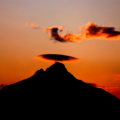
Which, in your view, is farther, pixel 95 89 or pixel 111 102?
pixel 95 89

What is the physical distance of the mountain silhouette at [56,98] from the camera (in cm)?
5319

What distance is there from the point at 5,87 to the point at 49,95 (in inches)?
616

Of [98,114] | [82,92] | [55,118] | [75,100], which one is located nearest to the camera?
[55,118]

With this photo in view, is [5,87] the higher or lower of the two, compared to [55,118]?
higher

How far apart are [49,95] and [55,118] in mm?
10740

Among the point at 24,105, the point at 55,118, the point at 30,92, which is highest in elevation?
the point at 30,92

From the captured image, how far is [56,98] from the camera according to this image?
59000mm

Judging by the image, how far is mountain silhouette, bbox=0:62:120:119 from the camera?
5319 centimetres

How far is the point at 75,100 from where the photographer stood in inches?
2293

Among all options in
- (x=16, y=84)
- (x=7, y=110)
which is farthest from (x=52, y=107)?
(x=16, y=84)

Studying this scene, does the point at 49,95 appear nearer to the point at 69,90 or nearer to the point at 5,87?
the point at 69,90

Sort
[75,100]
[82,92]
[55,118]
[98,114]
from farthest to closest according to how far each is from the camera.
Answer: [82,92] < [75,100] < [98,114] < [55,118]

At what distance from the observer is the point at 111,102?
60656 mm

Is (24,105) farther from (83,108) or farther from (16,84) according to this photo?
(83,108)
